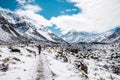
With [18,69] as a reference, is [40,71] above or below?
below

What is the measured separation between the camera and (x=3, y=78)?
58.0ft

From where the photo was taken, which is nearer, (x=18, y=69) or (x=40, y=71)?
(x=40, y=71)

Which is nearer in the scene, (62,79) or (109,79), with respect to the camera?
(62,79)

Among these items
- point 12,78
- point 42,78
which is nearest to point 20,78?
point 12,78

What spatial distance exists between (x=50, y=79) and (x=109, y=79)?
12744 mm

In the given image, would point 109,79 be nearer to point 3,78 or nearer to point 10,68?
point 10,68

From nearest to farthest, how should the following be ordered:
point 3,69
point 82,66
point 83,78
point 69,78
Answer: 1. point 83,78
2. point 69,78
3. point 3,69
4. point 82,66

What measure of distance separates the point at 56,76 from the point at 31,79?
2841 mm

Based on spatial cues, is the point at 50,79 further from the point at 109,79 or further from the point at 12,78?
the point at 109,79

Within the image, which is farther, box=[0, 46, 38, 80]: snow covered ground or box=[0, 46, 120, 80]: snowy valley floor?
box=[0, 46, 120, 80]: snowy valley floor

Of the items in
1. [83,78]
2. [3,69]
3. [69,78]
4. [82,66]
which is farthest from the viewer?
[82,66]

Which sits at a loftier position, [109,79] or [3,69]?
[3,69]

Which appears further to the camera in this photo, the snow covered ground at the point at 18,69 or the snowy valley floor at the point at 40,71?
the snowy valley floor at the point at 40,71

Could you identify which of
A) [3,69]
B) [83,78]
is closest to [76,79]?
[83,78]
